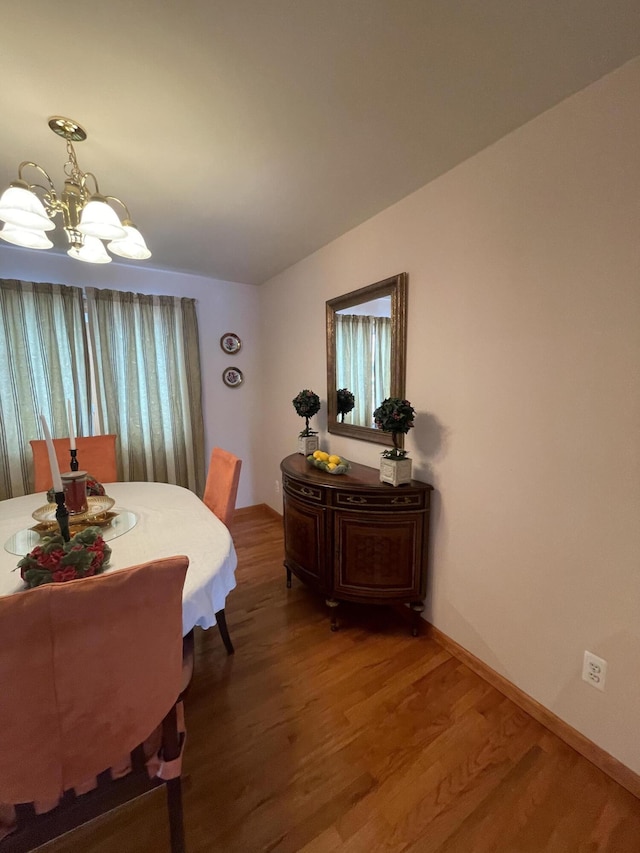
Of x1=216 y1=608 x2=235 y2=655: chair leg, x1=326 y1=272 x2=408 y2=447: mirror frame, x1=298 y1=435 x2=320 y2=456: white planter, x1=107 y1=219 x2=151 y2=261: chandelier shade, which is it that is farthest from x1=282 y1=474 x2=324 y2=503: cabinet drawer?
x1=107 y1=219 x2=151 y2=261: chandelier shade

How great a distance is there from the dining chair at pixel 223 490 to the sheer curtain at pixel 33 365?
1493mm

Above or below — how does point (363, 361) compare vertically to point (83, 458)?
above

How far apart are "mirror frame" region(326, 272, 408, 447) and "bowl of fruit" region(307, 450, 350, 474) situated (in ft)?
0.86

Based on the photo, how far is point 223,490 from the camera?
1.82 metres

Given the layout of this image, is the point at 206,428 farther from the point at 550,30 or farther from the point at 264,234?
the point at 550,30

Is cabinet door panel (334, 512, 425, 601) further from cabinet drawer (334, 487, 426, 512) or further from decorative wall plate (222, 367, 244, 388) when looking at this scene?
decorative wall plate (222, 367, 244, 388)

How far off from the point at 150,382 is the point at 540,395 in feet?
9.50

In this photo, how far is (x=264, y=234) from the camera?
2.25 metres

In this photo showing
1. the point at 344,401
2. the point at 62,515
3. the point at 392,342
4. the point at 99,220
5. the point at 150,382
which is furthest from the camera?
the point at 150,382

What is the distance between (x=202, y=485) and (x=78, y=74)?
281 cm

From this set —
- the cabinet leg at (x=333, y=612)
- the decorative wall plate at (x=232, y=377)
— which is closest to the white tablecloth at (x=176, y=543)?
the cabinet leg at (x=333, y=612)

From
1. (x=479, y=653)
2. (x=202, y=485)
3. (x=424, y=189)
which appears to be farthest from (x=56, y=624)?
(x=202, y=485)

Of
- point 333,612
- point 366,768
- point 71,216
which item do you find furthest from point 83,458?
point 366,768

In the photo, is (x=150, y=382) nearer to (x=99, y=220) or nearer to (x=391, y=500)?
(x=99, y=220)
